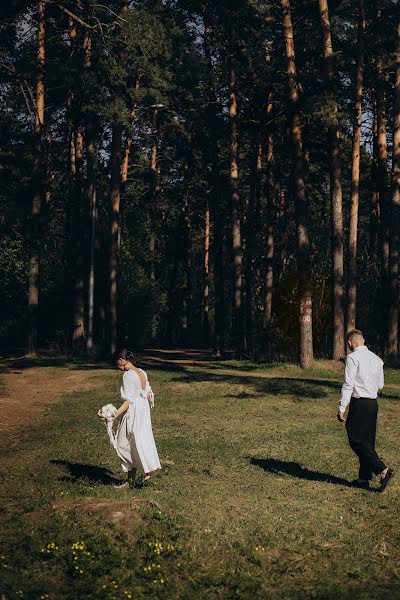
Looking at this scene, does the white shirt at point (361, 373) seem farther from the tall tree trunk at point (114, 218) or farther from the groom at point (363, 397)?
the tall tree trunk at point (114, 218)

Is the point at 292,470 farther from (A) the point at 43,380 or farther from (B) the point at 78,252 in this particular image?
(B) the point at 78,252

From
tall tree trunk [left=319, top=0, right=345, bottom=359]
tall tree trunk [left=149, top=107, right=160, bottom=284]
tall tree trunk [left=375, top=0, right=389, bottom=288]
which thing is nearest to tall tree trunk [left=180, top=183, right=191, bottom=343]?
tall tree trunk [left=149, top=107, right=160, bottom=284]

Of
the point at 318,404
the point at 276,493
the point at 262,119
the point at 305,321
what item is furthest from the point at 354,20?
the point at 276,493

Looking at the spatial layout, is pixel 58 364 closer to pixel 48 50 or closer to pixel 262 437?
pixel 48 50

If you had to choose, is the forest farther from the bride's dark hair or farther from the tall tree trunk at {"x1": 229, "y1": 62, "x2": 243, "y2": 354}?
the bride's dark hair

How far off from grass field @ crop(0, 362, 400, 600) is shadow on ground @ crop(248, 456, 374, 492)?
0.11ft

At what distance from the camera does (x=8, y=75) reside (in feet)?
65.2

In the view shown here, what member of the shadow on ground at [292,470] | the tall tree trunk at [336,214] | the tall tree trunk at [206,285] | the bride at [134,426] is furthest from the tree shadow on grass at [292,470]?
the tall tree trunk at [206,285]

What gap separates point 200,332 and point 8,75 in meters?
42.7

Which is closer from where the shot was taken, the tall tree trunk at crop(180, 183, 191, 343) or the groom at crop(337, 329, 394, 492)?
the groom at crop(337, 329, 394, 492)

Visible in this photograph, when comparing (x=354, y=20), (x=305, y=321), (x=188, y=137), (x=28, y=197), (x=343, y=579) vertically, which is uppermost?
(x=354, y=20)

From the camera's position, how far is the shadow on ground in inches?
504

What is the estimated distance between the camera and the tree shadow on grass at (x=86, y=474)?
490 inches

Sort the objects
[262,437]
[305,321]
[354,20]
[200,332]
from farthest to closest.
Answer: [200,332], [354,20], [305,321], [262,437]
